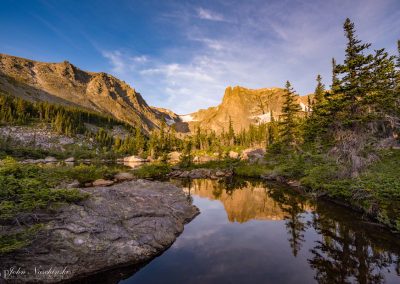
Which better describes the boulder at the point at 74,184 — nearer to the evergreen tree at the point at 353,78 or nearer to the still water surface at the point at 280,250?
the still water surface at the point at 280,250

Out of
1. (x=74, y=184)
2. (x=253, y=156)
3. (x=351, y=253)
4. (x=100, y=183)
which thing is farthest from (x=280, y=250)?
(x=253, y=156)

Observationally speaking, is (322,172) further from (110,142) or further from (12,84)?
(12,84)

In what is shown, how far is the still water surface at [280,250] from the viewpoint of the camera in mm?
8930

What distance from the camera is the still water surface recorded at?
8930mm

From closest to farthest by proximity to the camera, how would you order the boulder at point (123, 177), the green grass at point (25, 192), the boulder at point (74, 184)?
the green grass at point (25, 192) → the boulder at point (74, 184) → the boulder at point (123, 177)

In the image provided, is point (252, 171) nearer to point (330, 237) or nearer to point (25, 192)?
point (330, 237)

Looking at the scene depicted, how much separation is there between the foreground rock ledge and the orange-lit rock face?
7.31 meters

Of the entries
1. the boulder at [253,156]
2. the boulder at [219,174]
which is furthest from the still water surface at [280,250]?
the boulder at [253,156]

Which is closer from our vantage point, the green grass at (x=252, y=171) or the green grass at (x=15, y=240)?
the green grass at (x=15, y=240)

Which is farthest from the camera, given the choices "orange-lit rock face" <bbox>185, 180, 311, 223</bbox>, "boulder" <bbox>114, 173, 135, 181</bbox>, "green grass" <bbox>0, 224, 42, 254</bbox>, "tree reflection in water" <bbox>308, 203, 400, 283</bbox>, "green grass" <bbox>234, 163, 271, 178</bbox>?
"green grass" <bbox>234, 163, 271, 178</bbox>

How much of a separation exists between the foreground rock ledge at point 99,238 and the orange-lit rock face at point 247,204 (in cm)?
731

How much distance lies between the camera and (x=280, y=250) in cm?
1158

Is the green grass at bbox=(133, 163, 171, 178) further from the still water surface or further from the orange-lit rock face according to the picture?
the still water surface

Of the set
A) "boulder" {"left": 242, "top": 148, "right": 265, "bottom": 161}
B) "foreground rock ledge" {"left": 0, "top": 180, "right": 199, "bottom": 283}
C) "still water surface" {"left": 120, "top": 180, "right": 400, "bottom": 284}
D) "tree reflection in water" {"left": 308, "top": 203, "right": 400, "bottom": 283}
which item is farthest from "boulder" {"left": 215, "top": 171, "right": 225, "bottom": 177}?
"foreground rock ledge" {"left": 0, "top": 180, "right": 199, "bottom": 283}
